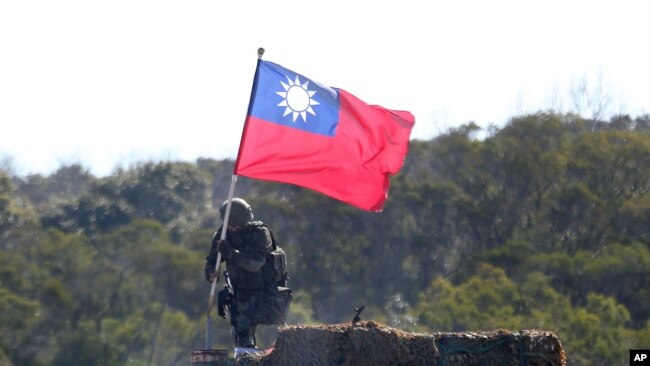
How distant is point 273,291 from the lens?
36.0 feet

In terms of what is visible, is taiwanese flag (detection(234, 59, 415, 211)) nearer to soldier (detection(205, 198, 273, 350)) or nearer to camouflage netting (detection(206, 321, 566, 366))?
soldier (detection(205, 198, 273, 350))

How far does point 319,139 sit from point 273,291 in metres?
1.30

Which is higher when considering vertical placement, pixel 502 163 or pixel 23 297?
pixel 502 163

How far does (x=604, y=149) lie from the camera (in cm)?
3391

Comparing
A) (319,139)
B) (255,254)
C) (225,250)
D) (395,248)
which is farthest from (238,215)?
(395,248)

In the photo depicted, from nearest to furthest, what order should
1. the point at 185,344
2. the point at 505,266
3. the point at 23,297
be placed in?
the point at 185,344 → the point at 23,297 → the point at 505,266

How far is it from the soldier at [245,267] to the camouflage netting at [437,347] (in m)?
2.89

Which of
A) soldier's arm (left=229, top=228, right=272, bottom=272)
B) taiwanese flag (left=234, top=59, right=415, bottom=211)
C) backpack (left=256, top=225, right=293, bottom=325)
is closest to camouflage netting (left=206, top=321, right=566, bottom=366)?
soldier's arm (left=229, top=228, right=272, bottom=272)

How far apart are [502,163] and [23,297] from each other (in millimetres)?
14168

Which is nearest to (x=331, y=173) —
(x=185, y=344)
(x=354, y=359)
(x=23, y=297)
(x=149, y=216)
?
(x=354, y=359)

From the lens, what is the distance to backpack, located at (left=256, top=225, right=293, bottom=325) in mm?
10888

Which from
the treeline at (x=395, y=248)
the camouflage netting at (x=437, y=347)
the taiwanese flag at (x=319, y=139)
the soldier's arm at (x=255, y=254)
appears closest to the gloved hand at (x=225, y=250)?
the soldier's arm at (x=255, y=254)

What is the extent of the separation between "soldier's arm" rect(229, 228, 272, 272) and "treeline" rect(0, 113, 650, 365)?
9.78 metres

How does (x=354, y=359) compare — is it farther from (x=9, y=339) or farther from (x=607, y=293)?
(x=607, y=293)
